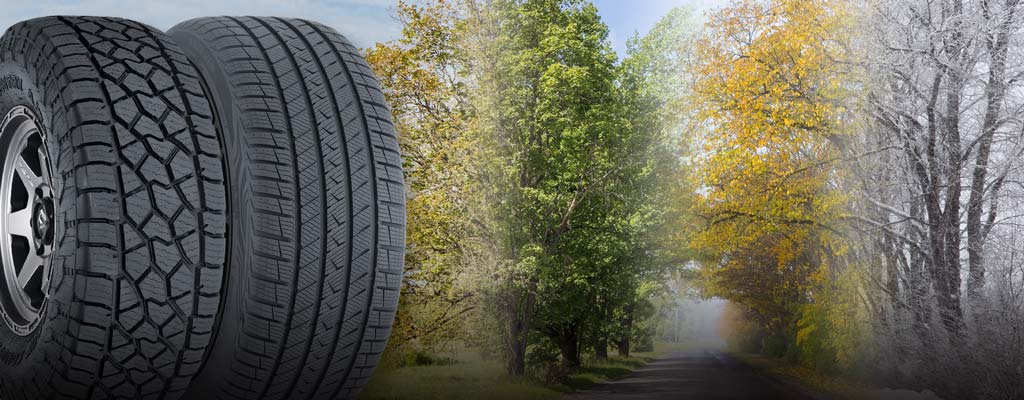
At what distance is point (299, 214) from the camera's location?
2621 mm

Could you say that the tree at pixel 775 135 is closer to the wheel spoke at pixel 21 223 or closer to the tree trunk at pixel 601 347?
the tree trunk at pixel 601 347

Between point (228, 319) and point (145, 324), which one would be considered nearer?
point (145, 324)

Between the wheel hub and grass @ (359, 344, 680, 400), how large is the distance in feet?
22.4

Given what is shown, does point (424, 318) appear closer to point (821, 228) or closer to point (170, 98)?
point (821, 228)

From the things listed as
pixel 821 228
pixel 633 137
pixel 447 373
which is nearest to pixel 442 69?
pixel 633 137

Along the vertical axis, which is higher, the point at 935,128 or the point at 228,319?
the point at 935,128

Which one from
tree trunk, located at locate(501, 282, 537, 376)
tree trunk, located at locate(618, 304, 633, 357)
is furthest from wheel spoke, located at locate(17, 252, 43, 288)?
tree trunk, located at locate(618, 304, 633, 357)

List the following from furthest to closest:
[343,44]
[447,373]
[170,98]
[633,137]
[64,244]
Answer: [633,137] → [447,373] → [343,44] → [170,98] → [64,244]

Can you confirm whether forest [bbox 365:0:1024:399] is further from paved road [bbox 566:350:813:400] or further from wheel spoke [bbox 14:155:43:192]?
wheel spoke [bbox 14:155:43:192]

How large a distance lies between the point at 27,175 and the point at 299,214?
4.24 feet

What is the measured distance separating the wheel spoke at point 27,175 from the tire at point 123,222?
43 centimetres

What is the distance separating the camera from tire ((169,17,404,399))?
2.59m

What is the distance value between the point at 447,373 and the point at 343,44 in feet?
35.2

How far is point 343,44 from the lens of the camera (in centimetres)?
314
